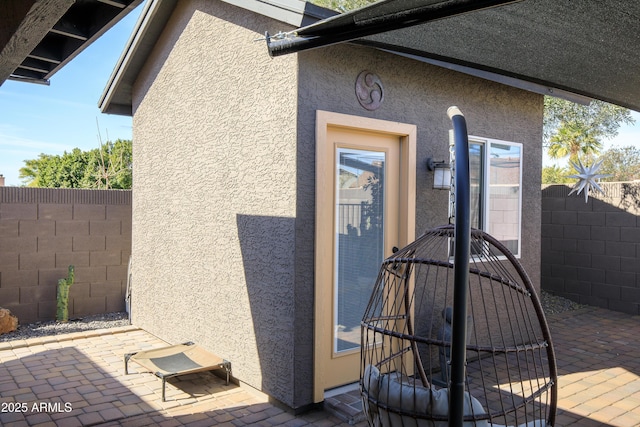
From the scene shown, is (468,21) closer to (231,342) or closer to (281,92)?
(281,92)

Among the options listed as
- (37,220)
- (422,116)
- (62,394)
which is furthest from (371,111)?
(37,220)

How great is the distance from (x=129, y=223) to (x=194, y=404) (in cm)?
470

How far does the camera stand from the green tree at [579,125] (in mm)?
18938

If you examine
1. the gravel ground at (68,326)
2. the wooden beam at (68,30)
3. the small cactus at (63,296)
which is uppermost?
the wooden beam at (68,30)

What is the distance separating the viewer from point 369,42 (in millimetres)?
4480

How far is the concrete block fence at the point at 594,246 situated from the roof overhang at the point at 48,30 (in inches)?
378

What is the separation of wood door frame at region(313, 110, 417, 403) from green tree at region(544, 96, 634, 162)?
14.4m

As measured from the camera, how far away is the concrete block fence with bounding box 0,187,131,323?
7859 millimetres

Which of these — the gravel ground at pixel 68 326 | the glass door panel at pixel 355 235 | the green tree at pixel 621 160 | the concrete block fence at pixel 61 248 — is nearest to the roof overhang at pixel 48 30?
the glass door panel at pixel 355 235

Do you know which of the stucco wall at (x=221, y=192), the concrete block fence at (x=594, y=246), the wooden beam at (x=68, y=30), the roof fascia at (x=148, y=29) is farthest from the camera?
the concrete block fence at (x=594, y=246)

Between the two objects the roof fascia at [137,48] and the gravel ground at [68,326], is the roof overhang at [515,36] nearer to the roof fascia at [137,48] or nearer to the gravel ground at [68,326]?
the roof fascia at [137,48]

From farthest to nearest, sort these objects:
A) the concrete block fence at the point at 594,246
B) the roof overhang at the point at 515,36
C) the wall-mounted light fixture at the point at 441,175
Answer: the concrete block fence at the point at 594,246
the wall-mounted light fixture at the point at 441,175
the roof overhang at the point at 515,36

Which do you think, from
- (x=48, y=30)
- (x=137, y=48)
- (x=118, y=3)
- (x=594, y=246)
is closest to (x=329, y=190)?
(x=118, y=3)

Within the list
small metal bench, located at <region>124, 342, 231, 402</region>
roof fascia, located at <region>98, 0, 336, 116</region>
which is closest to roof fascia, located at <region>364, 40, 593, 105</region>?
roof fascia, located at <region>98, 0, 336, 116</region>
